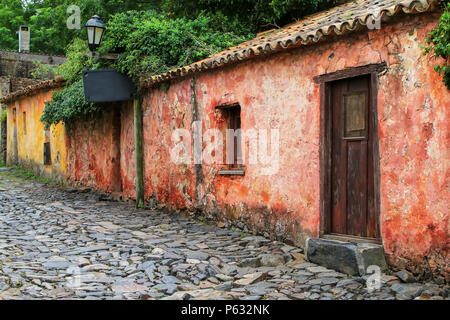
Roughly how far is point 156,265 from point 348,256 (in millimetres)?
A: 2397

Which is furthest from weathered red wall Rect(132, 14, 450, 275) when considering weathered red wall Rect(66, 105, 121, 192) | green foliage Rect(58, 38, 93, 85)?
green foliage Rect(58, 38, 93, 85)

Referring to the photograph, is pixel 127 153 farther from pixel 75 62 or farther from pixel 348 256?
pixel 348 256

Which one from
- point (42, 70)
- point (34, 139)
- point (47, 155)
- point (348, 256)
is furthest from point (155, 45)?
point (42, 70)

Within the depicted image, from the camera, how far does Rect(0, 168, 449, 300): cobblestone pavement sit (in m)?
5.14

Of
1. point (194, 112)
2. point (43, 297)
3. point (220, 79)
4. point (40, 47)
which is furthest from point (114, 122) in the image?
point (40, 47)

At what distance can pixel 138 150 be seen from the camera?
38.5 ft

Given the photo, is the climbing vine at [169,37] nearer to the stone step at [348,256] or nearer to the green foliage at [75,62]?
the green foliage at [75,62]

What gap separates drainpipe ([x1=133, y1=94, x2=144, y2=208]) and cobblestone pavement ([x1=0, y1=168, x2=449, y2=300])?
5.54 feet

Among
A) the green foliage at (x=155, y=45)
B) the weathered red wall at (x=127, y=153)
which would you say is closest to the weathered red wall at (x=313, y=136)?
the green foliage at (x=155, y=45)

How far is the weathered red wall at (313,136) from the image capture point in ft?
17.4

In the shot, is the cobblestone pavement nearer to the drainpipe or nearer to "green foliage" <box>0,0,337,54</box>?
the drainpipe

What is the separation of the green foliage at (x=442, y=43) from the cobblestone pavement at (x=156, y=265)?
2207 mm

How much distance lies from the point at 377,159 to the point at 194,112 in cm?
459
